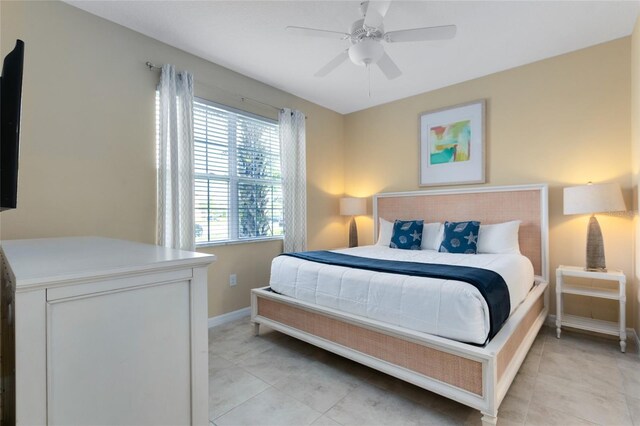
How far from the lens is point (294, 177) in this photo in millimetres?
3855

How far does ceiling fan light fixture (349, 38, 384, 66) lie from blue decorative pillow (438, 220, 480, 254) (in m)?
1.96

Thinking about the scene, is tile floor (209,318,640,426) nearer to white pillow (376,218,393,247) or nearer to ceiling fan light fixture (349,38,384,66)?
white pillow (376,218,393,247)

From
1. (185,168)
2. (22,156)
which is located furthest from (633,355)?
(22,156)

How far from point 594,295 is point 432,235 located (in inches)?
57.2

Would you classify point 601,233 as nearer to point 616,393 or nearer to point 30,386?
point 616,393

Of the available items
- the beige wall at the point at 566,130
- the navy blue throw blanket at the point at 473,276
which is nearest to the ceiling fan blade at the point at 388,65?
the navy blue throw blanket at the point at 473,276

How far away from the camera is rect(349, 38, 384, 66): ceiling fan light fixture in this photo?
2070mm

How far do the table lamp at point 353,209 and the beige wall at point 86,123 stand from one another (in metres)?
1.90

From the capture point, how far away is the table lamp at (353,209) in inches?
170

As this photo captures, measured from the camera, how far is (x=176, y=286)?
983 mm

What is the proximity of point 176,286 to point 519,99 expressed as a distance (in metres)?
3.78

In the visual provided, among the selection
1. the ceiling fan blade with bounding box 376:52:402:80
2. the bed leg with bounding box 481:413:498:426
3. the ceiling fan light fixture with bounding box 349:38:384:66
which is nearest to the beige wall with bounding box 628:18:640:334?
the ceiling fan blade with bounding box 376:52:402:80

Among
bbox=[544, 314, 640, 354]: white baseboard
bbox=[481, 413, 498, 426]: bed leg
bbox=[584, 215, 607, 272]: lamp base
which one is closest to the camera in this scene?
bbox=[481, 413, 498, 426]: bed leg

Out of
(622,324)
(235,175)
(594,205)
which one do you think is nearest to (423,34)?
(594,205)
